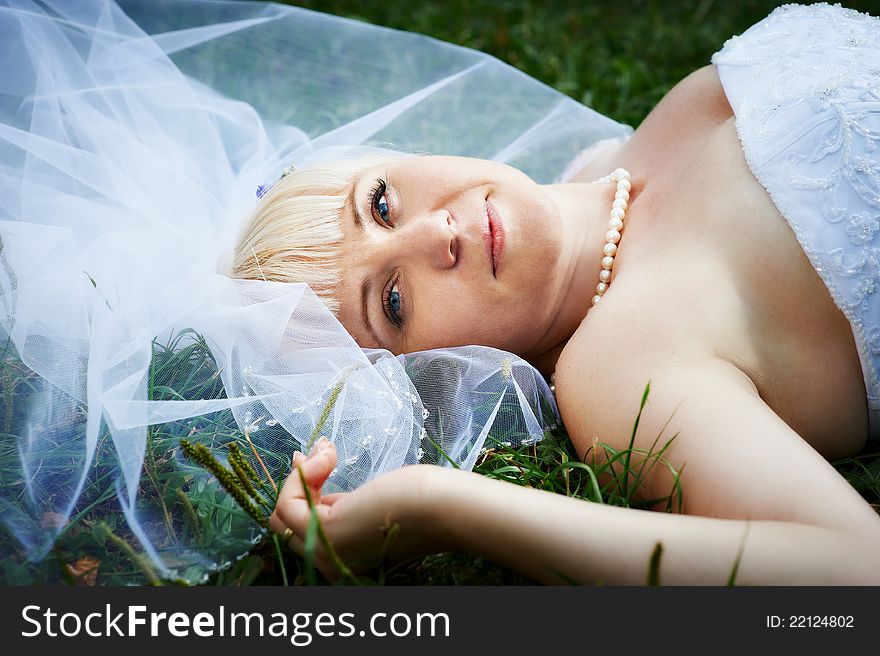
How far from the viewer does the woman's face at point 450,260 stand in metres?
2.72

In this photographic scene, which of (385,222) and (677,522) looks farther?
(385,222)

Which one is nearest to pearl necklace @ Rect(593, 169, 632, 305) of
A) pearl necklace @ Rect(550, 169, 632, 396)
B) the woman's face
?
pearl necklace @ Rect(550, 169, 632, 396)

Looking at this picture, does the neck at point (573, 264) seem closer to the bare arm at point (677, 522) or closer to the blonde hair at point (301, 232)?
the blonde hair at point (301, 232)

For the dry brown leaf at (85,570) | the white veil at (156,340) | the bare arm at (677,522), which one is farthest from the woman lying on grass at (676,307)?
the dry brown leaf at (85,570)

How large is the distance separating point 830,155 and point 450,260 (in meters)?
1.21

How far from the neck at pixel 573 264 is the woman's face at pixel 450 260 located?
0.07m

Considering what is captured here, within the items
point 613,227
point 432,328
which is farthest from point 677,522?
point 613,227

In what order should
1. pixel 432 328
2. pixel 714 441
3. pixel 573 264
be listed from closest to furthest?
pixel 714 441
pixel 432 328
pixel 573 264

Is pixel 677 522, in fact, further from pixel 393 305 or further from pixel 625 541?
pixel 393 305

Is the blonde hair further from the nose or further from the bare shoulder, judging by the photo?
the bare shoulder

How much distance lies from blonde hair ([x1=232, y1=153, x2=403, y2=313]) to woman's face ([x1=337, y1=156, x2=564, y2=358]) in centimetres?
5

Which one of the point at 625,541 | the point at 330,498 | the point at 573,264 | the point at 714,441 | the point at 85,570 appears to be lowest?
the point at 85,570

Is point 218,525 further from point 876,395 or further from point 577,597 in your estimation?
point 876,395

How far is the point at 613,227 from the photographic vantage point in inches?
120
